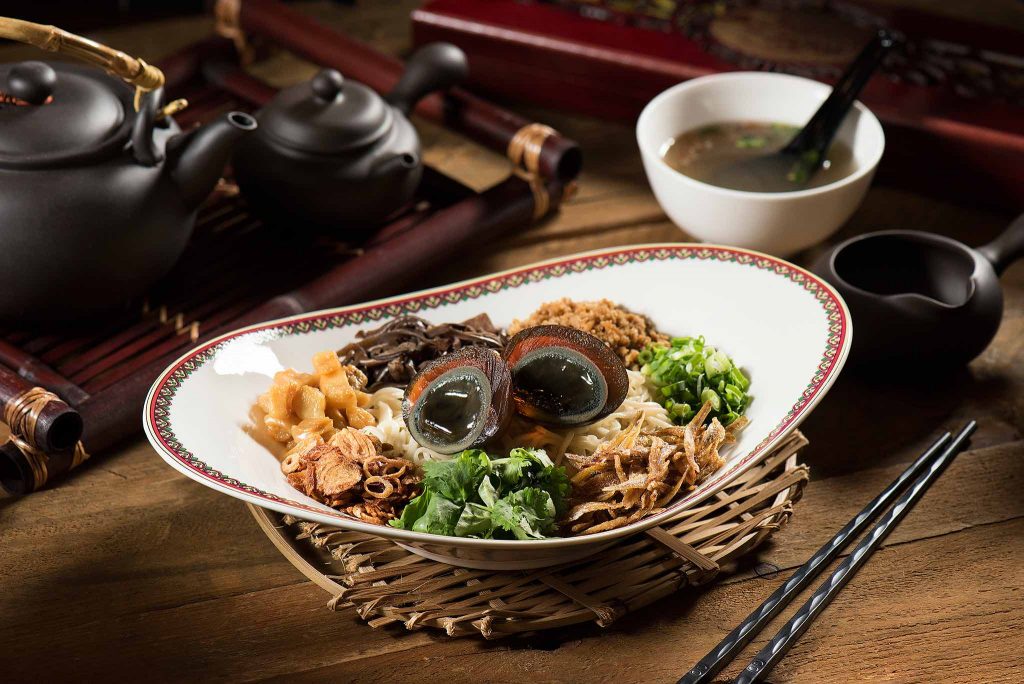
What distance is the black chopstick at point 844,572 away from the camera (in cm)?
146

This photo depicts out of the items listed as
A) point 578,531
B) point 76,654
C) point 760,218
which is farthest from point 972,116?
point 76,654

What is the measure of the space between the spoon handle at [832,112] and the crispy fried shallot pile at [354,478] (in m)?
1.20

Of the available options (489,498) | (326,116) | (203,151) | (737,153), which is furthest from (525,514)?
(737,153)

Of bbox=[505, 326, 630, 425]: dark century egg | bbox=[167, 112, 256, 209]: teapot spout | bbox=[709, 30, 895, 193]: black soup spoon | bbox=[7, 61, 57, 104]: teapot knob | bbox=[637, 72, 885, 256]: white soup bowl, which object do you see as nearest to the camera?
bbox=[505, 326, 630, 425]: dark century egg

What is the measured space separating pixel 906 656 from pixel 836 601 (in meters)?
0.13

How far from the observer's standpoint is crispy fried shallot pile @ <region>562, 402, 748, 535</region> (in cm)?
149

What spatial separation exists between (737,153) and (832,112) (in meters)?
0.21

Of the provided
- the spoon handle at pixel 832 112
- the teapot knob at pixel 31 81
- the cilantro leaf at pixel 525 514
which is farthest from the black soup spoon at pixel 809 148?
the teapot knob at pixel 31 81

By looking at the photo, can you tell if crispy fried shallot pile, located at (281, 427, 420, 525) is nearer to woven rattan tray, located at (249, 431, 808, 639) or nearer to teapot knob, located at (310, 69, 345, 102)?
woven rattan tray, located at (249, 431, 808, 639)

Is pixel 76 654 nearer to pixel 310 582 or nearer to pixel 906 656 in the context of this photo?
pixel 310 582

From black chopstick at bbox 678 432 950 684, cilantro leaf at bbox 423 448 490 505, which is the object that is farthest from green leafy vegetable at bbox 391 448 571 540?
black chopstick at bbox 678 432 950 684

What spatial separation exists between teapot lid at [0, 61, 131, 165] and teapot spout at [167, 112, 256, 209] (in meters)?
0.10

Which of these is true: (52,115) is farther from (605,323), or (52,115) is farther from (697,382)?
(697,382)

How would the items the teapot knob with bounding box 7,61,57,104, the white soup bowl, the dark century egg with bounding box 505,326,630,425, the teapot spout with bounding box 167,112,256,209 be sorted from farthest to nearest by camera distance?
the white soup bowl
the teapot spout with bounding box 167,112,256,209
the teapot knob with bounding box 7,61,57,104
the dark century egg with bounding box 505,326,630,425
